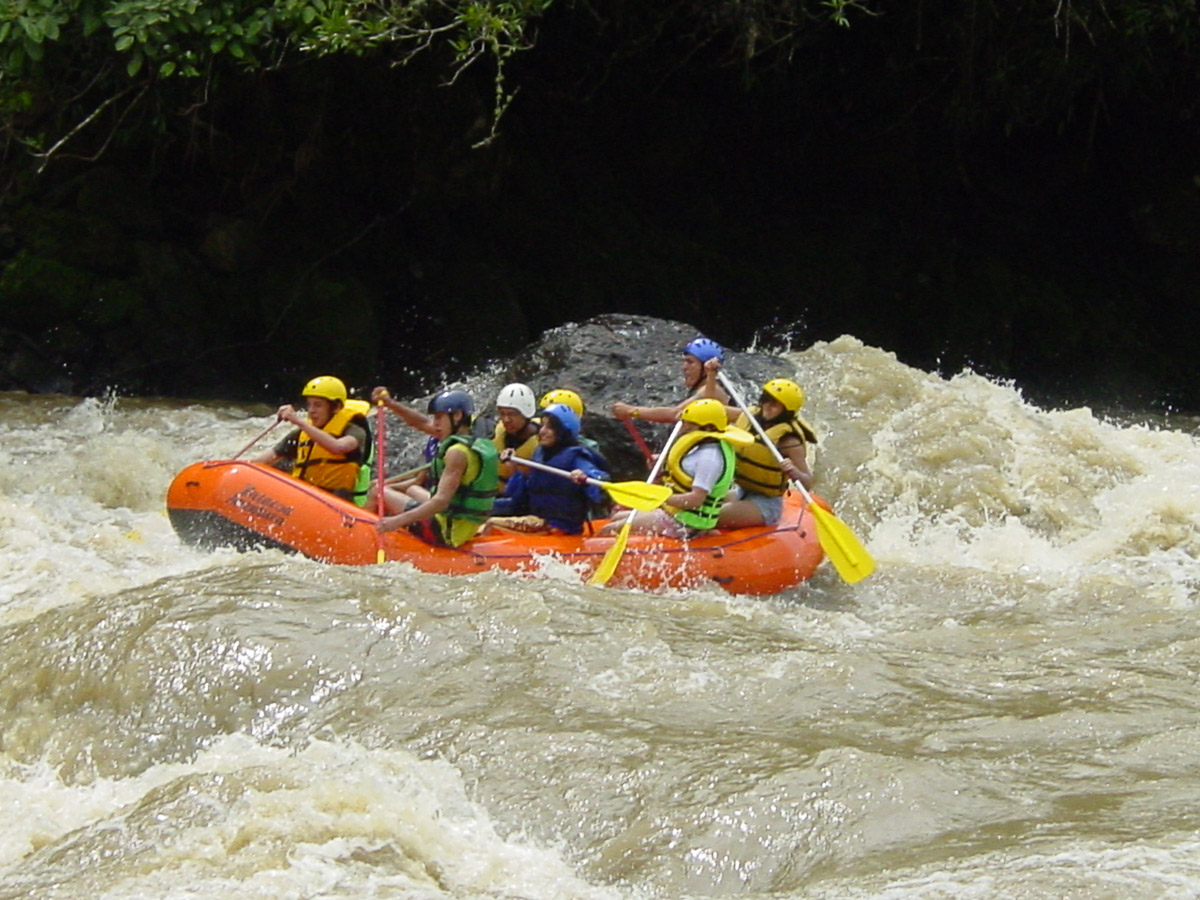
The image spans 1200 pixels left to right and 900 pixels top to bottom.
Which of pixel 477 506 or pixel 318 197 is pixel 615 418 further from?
pixel 318 197

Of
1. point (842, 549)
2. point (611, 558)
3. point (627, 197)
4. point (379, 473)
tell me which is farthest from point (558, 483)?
point (627, 197)

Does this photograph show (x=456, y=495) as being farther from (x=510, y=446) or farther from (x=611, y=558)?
(x=510, y=446)


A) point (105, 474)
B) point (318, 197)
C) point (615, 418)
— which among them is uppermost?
point (318, 197)

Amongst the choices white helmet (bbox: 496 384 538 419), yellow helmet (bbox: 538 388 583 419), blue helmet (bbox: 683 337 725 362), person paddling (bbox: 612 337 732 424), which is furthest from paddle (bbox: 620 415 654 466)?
white helmet (bbox: 496 384 538 419)

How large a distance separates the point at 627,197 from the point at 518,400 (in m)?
5.78

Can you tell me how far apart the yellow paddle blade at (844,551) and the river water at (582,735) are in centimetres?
16

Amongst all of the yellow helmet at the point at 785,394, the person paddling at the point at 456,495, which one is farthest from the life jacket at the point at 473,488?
the yellow helmet at the point at 785,394

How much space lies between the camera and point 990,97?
1157cm

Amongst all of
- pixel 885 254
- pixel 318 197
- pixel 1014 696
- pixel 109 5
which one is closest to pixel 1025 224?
pixel 885 254

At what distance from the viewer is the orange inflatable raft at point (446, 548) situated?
21.2 ft

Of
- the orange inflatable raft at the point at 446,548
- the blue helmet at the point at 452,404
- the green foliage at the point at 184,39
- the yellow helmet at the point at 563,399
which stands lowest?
the orange inflatable raft at the point at 446,548

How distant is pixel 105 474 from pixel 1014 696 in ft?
17.6

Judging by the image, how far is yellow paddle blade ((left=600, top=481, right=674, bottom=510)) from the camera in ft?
21.3

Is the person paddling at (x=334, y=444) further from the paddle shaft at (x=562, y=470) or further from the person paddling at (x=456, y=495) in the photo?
the paddle shaft at (x=562, y=470)
